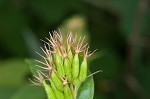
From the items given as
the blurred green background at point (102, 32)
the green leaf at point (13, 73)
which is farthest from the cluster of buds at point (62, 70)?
the blurred green background at point (102, 32)

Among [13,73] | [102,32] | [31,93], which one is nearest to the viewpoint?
[31,93]

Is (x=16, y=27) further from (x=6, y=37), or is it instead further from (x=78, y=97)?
(x=78, y=97)

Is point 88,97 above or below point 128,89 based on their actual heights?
above

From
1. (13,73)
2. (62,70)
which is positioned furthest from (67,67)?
(13,73)

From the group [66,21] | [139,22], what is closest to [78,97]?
[66,21]

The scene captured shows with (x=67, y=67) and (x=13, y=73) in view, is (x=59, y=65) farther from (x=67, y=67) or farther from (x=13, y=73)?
(x=13, y=73)

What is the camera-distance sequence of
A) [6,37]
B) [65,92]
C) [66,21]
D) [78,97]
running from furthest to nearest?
1. [6,37]
2. [66,21]
3. [78,97]
4. [65,92]

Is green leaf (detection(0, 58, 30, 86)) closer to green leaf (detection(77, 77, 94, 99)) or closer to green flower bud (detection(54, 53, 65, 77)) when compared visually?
green leaf (detection(77, 77, 94, 99))
